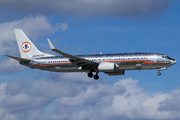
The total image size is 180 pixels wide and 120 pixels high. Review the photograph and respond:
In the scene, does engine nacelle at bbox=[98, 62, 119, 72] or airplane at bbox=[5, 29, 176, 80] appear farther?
airplane at bbox=[5, 29, 176, 80]

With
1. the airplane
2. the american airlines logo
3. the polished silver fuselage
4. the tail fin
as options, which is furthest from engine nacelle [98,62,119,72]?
the american airlines logo

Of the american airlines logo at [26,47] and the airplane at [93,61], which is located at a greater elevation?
Answer: the american airlines logo at [26,47]

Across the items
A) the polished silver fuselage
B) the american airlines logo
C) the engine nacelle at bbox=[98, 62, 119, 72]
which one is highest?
the american airlines logo

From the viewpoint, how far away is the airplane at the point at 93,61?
61906 millimetres

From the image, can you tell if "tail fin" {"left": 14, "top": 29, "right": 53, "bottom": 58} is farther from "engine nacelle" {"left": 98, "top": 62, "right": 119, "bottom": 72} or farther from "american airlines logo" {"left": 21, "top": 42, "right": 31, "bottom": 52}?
"engine nacelle" {"left": 98, "top": 62, "right": 119, "bottom": 72}

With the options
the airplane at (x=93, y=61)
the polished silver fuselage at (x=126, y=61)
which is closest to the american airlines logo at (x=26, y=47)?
the airplane at (x=93, y=61)

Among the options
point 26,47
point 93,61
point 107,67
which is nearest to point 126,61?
point 107,67

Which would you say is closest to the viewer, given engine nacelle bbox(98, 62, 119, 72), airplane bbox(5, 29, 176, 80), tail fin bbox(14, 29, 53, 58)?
engine nacelle bbox(98, 62, 119, 72)

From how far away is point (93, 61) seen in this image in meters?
64.7

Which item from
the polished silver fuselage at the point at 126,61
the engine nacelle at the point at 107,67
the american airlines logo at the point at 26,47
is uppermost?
the american airlines logo at the point at 26,47

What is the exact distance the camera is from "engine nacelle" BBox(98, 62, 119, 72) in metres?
61.5

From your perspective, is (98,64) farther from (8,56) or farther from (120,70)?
(8,56)

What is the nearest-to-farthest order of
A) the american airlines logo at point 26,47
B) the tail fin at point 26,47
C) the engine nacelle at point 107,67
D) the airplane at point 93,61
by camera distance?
the engine nacelle at point 107,67
the airplane at point 93,61
the tail fin at point 26,47
the american airlines logo at point 26,47

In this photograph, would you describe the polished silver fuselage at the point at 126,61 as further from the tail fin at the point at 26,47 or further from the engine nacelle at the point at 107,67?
the tail fin at the point at 26,47
